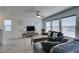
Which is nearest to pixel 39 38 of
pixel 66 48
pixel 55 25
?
pixel 55 25

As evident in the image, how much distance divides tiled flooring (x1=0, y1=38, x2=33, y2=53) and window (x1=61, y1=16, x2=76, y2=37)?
0.72 meters

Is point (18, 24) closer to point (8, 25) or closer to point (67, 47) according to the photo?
point (8, 25)

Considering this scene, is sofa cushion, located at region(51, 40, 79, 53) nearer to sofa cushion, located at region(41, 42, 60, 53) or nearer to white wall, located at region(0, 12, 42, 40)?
sofa cushion, located at region(41, 42, 60, 53)

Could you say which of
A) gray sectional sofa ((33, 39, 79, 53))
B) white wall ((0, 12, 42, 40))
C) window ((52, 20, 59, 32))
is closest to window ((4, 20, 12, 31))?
white wall ((0, 12, 42, 40))

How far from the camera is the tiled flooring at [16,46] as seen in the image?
2188mm

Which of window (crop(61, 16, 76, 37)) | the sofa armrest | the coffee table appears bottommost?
the sofa armrest

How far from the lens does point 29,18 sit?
2303 millimetres

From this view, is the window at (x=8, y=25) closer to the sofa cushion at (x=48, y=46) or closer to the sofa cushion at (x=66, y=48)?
the sofa cushion at (x=48, y=46)

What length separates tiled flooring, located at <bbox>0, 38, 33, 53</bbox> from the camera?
2188 mm

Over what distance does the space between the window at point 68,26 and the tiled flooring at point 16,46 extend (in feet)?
2.37

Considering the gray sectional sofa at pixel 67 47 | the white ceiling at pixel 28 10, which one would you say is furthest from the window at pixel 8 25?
the gray sectional sofa at pixel 67 47

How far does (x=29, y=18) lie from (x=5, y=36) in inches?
22.2

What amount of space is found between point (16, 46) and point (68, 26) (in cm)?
105

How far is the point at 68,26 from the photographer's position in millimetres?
2320
